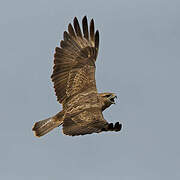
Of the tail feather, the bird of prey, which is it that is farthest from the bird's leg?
the tail feather

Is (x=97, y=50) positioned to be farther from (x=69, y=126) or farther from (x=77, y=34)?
(x=69, y=126)

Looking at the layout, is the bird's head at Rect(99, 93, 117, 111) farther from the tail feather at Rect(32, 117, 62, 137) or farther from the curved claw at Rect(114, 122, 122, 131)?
the curved claw at Rect(114, 122, 122, 131)

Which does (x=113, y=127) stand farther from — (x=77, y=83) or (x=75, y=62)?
(x=75, y=62)

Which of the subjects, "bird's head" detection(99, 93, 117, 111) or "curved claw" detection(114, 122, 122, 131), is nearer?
"curved claw" detection(114, 122, 122, 131)

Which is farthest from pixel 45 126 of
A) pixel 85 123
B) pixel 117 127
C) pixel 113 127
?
pixel 117 127

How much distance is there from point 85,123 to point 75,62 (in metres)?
4.08

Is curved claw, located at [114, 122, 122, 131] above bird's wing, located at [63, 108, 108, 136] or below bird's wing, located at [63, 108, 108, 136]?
below

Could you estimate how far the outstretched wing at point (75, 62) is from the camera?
20969 millimetres

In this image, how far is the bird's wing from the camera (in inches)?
683

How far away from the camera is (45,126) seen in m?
20.5

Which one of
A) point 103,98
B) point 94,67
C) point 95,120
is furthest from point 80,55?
point 95,120

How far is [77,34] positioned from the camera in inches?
870

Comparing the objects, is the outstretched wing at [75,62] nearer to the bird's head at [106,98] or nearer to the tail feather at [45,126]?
the bird's head at [106,98]

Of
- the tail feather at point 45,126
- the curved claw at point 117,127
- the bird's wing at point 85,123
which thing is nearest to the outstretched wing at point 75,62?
the tail feather at point 45,126
